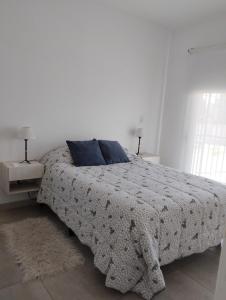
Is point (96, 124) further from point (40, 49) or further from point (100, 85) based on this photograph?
point (40, 49)

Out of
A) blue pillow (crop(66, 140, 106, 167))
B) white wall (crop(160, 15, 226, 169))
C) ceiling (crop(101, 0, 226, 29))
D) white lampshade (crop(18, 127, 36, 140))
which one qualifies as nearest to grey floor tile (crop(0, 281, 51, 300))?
blue pillow (crop(66, 140, 106, 167))

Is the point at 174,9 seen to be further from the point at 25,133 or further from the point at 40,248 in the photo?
the point at 40,248

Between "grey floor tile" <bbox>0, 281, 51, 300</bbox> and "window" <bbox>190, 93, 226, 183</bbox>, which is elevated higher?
"window" <bbox>190, 93, 226, 183</bbox>

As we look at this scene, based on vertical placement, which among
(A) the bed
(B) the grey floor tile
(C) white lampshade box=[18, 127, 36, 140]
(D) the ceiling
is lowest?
(B) the grey floor tile

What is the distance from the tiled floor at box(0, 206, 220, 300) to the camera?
1783mm

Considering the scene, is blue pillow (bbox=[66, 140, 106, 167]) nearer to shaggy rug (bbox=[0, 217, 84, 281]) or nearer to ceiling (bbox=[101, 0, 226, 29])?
shaggy rug (bbox=[0, 217, 84, 281])

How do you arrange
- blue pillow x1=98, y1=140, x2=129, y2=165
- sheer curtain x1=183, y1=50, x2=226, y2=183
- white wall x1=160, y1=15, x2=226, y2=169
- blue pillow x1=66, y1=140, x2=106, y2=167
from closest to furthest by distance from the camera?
blue pillow x1=66, y1=140, x2=106, y2=167 < blue pillow x1=98, y1=140, x2=129, y2=165 < sheer curtain x1=183, y1=50, x2=226, y2=183 < white wall x1=160, y1=15, x2=226, y2=169

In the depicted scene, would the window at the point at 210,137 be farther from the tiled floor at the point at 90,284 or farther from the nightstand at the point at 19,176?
the nightstand at the point at 19,176

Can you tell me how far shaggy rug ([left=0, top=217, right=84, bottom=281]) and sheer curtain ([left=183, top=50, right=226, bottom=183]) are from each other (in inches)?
94.0

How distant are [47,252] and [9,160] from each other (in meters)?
1.39

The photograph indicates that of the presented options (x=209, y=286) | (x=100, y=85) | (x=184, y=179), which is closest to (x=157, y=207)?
(x=209, y=286)

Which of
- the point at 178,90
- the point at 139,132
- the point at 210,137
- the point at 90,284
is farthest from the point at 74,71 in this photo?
the point at 90,284

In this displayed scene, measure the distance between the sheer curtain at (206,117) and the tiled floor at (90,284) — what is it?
1786mm

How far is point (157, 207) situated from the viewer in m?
1.94
